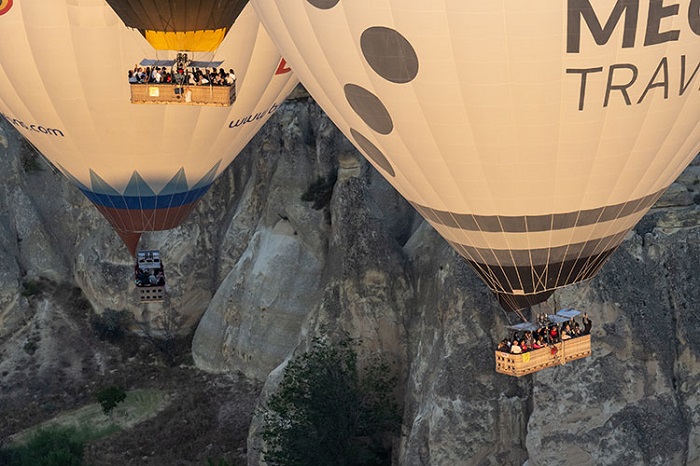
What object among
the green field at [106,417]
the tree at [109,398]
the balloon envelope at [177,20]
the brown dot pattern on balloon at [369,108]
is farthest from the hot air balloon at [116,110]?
the tree at [109,398]

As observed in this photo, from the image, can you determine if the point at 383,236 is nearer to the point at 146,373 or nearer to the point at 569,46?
the point at 146,373

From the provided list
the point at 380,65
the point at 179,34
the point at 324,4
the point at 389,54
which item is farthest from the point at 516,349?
the point at 179,34

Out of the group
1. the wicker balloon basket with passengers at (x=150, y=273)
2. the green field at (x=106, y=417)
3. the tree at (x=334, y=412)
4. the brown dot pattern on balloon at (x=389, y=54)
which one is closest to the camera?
the brown dot pattern on balloon at (x=389, y=54)

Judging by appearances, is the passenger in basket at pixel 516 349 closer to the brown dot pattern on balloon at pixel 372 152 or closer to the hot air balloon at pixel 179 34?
the brown dot pattern on balloon at pixel 372 152

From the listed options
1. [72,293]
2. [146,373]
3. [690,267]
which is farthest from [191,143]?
[72,293]

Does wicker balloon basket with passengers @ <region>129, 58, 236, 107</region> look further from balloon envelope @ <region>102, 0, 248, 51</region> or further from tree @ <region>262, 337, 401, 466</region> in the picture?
tree @ <region>262, 337, 401, 466</region>

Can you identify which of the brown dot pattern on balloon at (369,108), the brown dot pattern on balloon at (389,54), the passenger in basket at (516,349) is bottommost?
the passenger in basket at (516,349)
